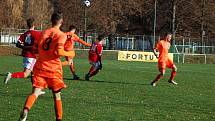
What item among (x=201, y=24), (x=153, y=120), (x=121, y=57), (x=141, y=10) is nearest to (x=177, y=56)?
(x=121, y=57)

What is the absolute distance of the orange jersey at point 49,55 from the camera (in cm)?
865

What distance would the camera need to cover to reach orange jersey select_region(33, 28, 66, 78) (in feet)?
28.4

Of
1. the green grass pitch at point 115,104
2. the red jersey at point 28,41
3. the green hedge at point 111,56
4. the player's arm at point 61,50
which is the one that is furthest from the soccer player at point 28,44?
→ the green hedge at point 111,56

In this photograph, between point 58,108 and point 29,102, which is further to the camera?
point 58,108

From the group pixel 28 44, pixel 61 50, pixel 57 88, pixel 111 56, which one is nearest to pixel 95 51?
pixel 28 44

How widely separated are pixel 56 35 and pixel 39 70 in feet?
2.27

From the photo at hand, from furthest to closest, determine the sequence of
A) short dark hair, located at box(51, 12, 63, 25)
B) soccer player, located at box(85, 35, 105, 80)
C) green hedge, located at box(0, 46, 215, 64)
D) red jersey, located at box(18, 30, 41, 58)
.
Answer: green hedge, located at box(0, 46, 215, 64) < soccer player, located at box(85, 35, 105, 80) < red jersey, located at box(18, 30, 41, 58) < short dark hair, located at box(51, 12, 63, 25)

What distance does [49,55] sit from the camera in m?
8.74

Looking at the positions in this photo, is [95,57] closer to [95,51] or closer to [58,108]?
[95,51]

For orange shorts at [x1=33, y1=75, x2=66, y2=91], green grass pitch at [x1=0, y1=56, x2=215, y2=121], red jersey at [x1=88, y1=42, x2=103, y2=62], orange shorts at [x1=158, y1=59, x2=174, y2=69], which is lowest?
green grass pitch at [x1=0, y1=56, x2=215, y2=121]

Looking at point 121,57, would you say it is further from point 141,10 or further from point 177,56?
point 141,10

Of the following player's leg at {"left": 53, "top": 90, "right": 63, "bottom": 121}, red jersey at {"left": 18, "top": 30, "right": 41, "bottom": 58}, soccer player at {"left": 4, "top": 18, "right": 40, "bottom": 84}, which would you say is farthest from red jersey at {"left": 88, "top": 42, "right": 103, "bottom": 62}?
player's leg at {"left": 53, "top": 90, "right": 63, "bottom": 121}

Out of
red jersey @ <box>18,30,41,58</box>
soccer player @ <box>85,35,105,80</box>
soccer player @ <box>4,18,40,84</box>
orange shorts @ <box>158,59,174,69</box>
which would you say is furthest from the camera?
soccer player @ <box>85,35,105,80</box>

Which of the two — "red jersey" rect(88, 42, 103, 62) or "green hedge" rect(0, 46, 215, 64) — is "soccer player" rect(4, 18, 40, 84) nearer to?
"red jersey" rect(88, 42, 103, 62)
